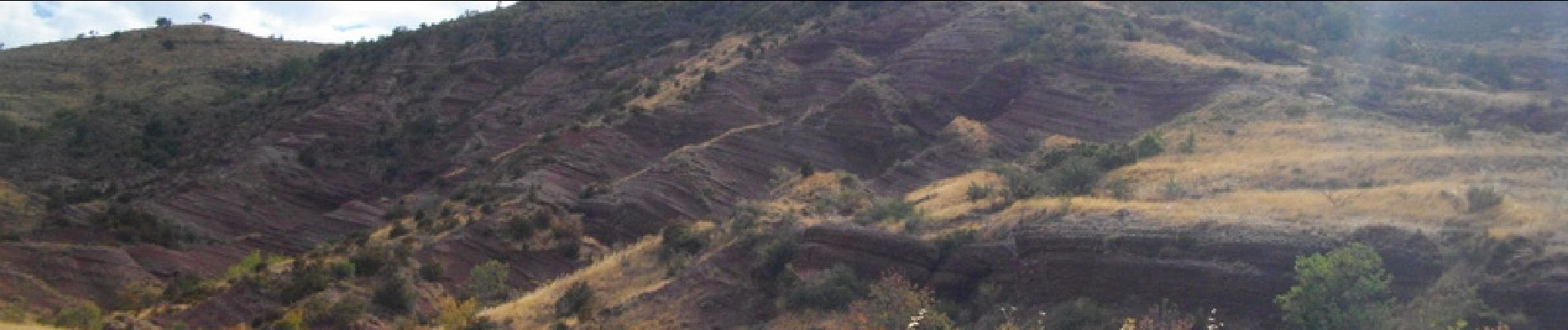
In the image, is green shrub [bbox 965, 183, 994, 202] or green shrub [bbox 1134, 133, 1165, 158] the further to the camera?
green shrub [bbox 1134, 133, 1165, 158]

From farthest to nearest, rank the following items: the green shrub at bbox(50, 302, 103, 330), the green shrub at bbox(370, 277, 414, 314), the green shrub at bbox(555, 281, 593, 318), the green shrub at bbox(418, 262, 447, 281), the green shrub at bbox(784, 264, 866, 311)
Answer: the green shrub at bbox(418, 262, 447, 281)
the green shrub at bbox(370, 277, 414, 314)
the green shrub at bbox(555, 281, 593, 318)
the green shrub at bbox(50, 302, 103, 330)
the green shrub at bbox(784, 264, 866, 311)

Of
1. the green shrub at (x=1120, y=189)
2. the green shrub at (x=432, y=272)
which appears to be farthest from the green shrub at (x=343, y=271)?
the green shrub at (x=1120, y=189)

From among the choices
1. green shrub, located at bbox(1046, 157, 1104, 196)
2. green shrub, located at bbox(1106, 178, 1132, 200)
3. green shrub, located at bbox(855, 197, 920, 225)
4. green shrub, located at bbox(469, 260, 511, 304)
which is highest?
green shrub, located at bbox(1106, 178, 1132, 200)

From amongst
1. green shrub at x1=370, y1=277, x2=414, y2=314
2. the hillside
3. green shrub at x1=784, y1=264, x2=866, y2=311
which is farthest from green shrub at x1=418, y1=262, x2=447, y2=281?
green shrub at x1=784, y1=264, x2=866, y2=311

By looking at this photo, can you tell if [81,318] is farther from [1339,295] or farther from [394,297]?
[1339,295]

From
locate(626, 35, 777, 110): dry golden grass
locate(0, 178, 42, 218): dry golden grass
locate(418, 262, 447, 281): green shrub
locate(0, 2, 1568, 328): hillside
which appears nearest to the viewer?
locate(0, 2, 1568, 328): hillside

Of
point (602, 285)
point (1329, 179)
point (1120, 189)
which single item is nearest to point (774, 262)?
point (602, 285)

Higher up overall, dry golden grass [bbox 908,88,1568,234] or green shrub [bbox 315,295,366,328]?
dry golden grass [bbox 908,88,1568,234]

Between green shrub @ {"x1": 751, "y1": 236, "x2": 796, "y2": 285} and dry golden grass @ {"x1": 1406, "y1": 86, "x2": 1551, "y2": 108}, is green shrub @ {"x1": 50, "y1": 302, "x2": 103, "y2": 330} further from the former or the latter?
dry golden grass @ {"x1": 1406, "y1": 86, "x2": 1551, "y2": 108}
